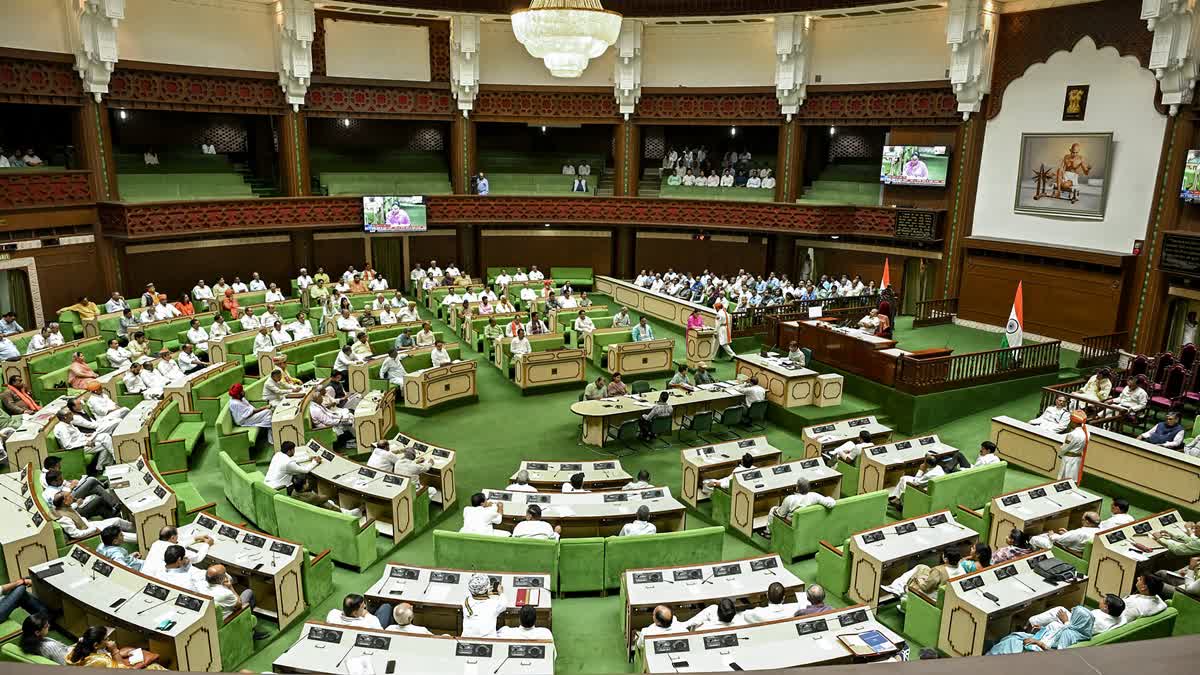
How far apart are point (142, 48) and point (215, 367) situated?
40.5ft

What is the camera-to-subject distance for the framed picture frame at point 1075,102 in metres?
18.5

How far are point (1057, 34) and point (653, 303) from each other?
12010 millimetres

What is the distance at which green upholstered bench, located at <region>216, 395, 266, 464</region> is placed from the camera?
37.9ft

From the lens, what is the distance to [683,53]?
2634cm

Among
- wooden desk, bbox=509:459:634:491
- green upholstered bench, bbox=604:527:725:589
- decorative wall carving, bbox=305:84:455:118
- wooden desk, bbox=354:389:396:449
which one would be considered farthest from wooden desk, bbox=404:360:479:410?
decorative wall carving, bbox=305:84:455:118

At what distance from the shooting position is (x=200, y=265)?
2322cm

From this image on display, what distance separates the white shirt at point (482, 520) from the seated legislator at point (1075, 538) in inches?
242

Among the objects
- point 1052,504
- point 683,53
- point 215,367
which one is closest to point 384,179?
point 683,53

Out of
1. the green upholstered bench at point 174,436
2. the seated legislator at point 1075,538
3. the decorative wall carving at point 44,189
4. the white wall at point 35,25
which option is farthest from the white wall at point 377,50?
the seated legislator at point 1075,538

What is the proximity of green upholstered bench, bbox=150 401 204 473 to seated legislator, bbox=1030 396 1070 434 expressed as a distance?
43.8 feet

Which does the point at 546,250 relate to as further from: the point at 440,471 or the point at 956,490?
the point at 956,490

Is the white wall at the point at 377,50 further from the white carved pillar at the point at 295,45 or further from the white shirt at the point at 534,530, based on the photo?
the white shirt at the point at 534,530

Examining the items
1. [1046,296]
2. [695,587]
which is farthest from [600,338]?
[1046,296]

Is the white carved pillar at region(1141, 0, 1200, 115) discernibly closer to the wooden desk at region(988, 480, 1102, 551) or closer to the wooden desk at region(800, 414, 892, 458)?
the wooden desk at region(800, 414, 892, 458)
